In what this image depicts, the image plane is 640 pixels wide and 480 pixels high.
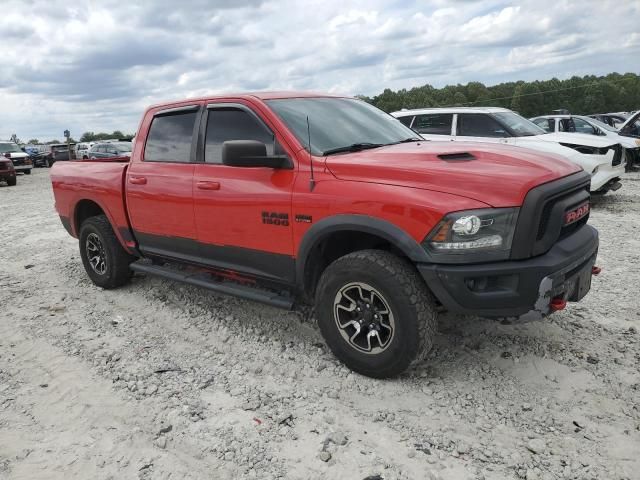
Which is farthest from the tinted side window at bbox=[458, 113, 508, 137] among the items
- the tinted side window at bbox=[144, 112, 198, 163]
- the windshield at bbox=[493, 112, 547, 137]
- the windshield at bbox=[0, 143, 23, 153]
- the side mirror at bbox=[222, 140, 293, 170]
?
the windshield at bbox=[0, 143, 23, 153]

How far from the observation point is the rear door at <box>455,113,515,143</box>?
912 cm

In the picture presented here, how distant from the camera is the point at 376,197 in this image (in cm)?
320

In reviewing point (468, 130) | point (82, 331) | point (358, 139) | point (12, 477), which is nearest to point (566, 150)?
point (468, 130)

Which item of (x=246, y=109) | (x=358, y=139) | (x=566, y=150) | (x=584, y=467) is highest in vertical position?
(x=246, y=109)

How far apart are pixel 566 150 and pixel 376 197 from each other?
703 centimetres

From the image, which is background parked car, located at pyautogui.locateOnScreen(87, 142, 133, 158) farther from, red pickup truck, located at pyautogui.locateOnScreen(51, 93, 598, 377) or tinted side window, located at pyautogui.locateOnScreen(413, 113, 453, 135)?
red pickup truck, located at pyautogui.locateOnScreen(51, 93, 598, 377)

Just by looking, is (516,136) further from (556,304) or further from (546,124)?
(556,304)

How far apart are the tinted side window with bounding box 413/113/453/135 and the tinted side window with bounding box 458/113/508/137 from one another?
0.22 metres

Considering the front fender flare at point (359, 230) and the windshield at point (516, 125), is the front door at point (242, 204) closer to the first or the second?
the front fender flare at point (359, 230)

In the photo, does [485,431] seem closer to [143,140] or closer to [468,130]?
[143,140]

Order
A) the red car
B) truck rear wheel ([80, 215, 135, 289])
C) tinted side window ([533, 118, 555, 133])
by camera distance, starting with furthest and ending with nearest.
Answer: the red car, tinted side window ([533, 118, 555, 133]), truck rear wheel ([80, 215, 135, 289])

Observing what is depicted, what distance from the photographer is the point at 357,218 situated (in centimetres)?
326

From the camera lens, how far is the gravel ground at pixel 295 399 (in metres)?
2.72

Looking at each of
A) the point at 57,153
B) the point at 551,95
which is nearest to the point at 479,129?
the point at 57,153
